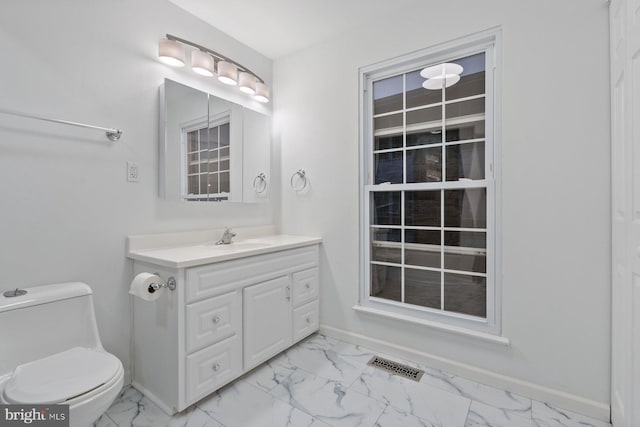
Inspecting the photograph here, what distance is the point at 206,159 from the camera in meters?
2.19

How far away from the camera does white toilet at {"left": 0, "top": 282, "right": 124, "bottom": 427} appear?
1109 mm

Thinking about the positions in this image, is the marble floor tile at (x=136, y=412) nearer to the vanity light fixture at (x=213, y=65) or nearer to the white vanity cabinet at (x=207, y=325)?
the white vanity cabinet at (x=207, y=325)

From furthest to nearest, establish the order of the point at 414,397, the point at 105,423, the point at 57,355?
the point at 414,397
the point at 105,423
the point at 57,355

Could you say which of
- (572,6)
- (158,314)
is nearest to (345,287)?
(158,314)

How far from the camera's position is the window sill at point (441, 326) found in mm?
1813

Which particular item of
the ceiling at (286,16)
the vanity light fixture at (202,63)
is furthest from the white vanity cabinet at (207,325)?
the ceiling at (286,16)

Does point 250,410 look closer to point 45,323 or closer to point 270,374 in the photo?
point 270,374

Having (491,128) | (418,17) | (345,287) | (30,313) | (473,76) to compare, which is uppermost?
(418,17)

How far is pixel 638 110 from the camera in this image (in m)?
1.10

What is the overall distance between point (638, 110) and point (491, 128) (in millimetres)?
785

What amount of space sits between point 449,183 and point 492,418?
1308 millimetres

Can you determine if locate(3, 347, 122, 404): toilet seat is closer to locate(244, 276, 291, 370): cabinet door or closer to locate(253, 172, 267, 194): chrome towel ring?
locate(244, 276, 291, 370): cabinet door

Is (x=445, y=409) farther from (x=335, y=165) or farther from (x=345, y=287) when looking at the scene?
(x=335, y=165)

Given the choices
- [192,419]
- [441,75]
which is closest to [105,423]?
[192,419]
